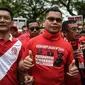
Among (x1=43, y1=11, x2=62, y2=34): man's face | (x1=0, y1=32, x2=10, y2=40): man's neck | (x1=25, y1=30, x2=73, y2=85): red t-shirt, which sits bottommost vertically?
(x1=25, y1=30, x2=73, y2=85): red t-shirt

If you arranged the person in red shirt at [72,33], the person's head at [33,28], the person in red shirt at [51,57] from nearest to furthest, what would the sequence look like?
the person in red shirt at [51,57] < the person in red shirt at [72,33] < the person's head at [33,28]

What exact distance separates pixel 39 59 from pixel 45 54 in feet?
0.35

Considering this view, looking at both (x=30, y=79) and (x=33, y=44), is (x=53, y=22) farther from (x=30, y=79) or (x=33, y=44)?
(x=30, y=79)

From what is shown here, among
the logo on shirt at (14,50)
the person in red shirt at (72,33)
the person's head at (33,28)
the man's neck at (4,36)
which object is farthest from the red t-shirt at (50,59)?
the person's head at (33,28)

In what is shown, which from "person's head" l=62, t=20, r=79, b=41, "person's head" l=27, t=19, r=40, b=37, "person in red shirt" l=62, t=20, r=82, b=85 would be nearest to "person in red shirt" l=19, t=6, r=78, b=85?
"person in red shirt" l=62, t=20, r=82, b=85

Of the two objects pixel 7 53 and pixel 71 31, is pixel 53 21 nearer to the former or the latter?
pixel 7 53

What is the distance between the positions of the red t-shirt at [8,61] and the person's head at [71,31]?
1.95m

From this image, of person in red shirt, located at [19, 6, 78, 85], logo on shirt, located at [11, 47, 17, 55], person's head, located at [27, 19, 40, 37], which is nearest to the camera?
person in red shirt, located at [19, 6, 78, 85]

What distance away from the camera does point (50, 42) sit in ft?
15.1

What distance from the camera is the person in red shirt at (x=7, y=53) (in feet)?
14.8

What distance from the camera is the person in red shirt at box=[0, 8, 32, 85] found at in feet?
14.8

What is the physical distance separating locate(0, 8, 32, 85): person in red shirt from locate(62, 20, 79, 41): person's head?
1.93 meters

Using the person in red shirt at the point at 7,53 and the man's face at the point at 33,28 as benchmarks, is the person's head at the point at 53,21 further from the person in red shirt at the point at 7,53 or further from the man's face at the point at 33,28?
the man's face at the point at 33,28

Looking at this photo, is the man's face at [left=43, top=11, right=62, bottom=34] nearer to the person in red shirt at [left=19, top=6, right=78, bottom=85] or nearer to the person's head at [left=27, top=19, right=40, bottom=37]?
the person in red shirt at [left=19, top=6, right=78, bottom=85]
